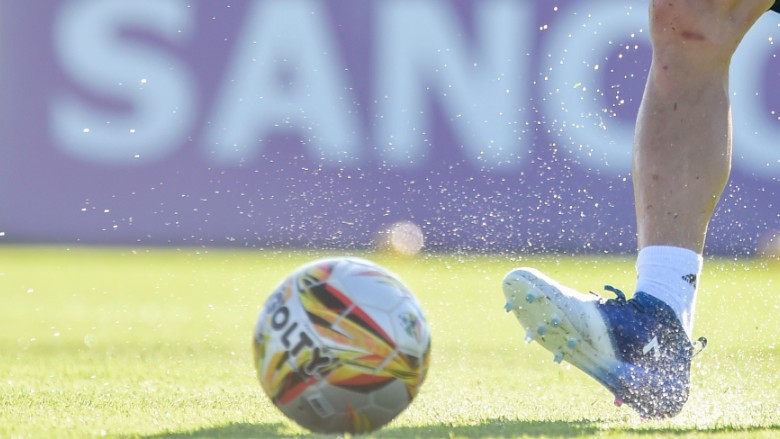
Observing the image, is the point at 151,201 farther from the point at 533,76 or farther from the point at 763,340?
the point at 763,340

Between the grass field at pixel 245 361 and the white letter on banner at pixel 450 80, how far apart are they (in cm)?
120

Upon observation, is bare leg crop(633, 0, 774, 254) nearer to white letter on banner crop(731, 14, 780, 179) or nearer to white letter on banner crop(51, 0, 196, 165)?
white letter on banner crop(731, 14, 780, 179)

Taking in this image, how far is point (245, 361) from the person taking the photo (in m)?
3.85

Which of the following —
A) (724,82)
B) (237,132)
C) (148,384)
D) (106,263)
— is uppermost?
(724,82)

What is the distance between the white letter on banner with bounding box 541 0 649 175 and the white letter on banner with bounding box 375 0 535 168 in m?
0.23

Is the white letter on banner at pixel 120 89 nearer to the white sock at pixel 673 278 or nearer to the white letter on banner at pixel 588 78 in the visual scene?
the white letter on banner at pixel 588 78

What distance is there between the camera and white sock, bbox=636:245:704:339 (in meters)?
2.62

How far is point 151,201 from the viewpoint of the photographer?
927 cm

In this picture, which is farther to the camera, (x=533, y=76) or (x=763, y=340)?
(x=533, y=76)

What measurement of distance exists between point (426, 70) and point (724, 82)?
21.4ft

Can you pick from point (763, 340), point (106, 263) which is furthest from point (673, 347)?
point (106, 263)

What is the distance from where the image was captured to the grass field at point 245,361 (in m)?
2.45

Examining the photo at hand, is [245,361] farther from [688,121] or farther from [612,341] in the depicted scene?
[688,121]

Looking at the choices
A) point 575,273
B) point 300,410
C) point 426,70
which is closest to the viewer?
point 300,410
